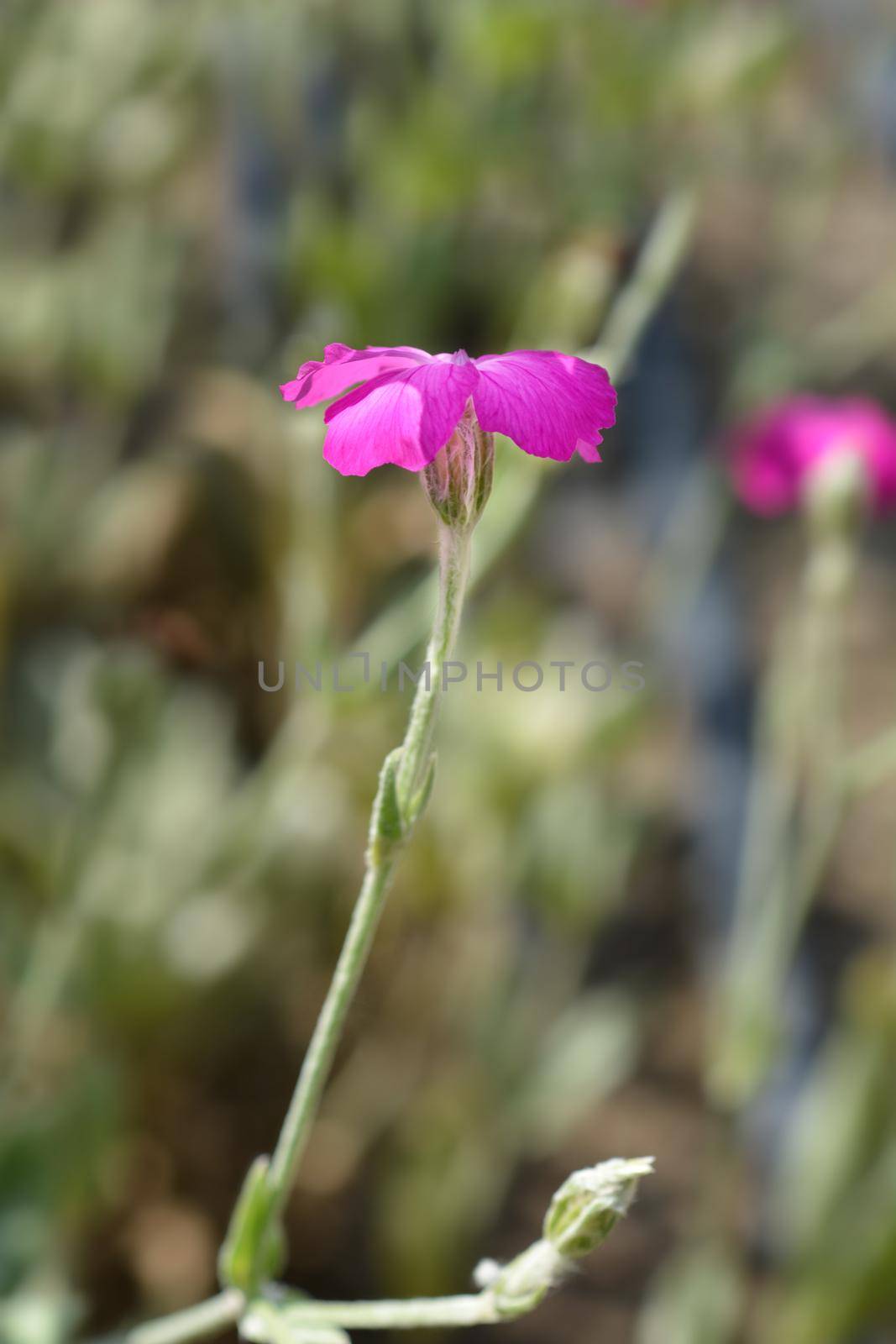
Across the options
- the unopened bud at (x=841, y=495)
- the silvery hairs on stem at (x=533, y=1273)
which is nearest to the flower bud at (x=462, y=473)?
the silvery hairs on stem at (x=533, y=1273)

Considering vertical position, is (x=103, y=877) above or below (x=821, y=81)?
below

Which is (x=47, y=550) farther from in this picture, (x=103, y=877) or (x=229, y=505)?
(x=103, y=877)

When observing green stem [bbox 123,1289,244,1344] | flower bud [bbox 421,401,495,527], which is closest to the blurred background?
green stem [bbox 123,1289,244,1344]

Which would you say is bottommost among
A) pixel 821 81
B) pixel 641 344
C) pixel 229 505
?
pixel 229 505

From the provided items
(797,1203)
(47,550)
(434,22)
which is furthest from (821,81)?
(797,1203)

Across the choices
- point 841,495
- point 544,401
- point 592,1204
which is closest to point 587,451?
point 544,401

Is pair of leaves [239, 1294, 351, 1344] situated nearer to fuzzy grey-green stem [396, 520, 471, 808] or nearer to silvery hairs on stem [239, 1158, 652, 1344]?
silvery hairs on stem [239, 1158, 652, 1344]

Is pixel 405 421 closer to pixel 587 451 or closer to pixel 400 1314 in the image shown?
pixel 587 451
